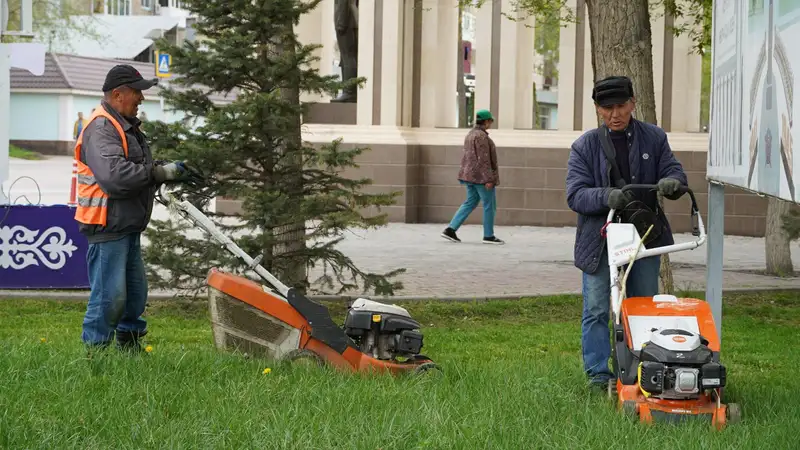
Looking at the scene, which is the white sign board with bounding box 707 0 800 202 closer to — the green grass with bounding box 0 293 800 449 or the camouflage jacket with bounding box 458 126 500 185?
the green grass with bounding box 0 293 800 449

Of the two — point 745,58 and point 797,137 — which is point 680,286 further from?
point 797,137

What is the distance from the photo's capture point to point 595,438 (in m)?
5.73

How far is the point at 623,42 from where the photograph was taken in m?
10.7

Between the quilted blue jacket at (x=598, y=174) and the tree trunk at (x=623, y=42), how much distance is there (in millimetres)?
3416

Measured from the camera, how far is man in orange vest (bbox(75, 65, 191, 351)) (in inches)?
297

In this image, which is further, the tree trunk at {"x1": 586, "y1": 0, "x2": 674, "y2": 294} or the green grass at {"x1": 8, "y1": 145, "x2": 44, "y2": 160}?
the green grass at {"x1": 8, "y1": 145, "x2": 44, "y2": 160}

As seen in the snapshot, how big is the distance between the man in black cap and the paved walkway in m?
5.09

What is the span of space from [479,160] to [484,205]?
2.05 feet

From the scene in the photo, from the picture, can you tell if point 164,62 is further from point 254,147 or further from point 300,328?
point 300,328

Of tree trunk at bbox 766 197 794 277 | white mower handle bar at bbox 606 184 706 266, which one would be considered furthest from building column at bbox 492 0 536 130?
white mower handle bar at bbox 606 184 706 266

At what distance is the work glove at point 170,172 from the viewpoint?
7.52 metres

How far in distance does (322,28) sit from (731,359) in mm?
15837

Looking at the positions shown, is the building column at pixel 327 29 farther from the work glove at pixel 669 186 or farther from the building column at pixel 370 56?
the work glove at pixel 669 186

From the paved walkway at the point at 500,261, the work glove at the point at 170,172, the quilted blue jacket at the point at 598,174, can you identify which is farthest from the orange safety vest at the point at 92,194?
the paved walkway at the point at 500,261
